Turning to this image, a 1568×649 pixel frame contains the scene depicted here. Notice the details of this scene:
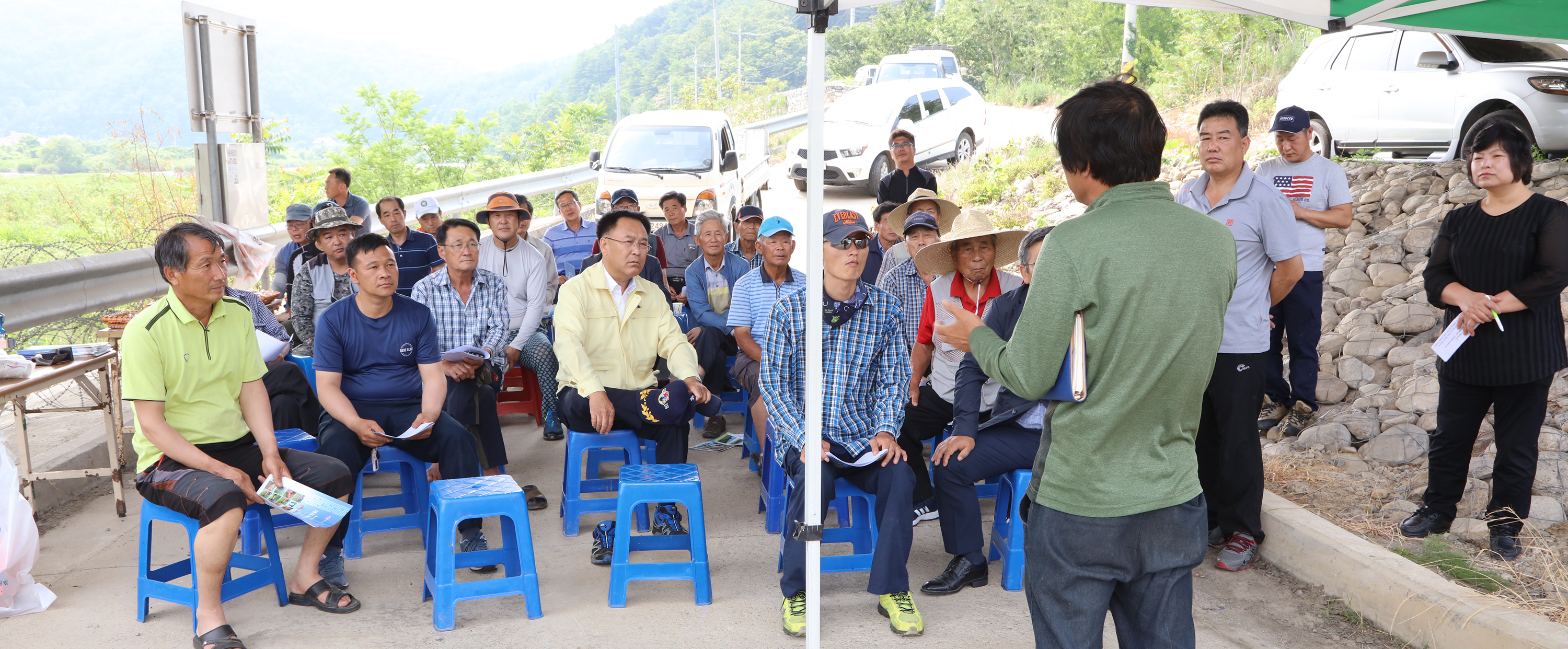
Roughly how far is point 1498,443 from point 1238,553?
1047 mm

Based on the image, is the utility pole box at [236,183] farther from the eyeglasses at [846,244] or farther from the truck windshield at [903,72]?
the truck windshield at [903,72]

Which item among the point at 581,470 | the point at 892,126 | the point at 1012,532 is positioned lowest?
the point at 1012,532

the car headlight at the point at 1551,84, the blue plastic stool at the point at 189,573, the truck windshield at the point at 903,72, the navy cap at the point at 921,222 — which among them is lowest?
the blue plastic stool at the point at 189,573

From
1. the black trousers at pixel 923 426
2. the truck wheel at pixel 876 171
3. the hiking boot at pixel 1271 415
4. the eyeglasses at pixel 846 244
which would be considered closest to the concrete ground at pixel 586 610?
the black trousers at pixel 923 426

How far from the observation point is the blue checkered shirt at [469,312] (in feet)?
16.9

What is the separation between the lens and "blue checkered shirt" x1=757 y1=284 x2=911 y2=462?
12.3ft

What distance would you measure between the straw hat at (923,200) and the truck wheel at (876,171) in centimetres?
888

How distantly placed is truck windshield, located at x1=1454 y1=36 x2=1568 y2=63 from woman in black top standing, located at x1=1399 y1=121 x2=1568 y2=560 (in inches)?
215

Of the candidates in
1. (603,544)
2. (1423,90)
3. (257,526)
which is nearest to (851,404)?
(603,544)

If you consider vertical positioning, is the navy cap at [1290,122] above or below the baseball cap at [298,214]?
above

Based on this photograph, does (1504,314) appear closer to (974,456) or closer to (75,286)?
(974,456)

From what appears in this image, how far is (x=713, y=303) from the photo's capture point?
245 inches

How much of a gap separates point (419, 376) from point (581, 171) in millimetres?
10524

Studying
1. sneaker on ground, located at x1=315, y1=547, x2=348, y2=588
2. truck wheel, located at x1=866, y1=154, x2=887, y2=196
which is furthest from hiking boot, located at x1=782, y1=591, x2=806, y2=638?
truck wheel, located at x1=866, y1=154, x2=887, y2=196
